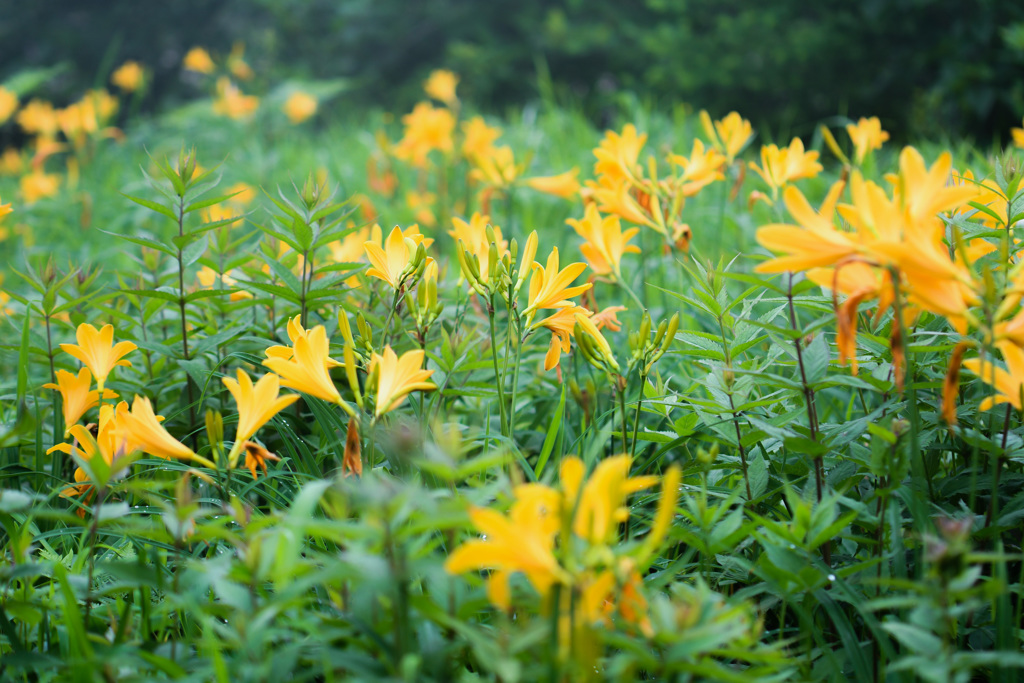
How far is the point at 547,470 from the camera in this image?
121 centimetres

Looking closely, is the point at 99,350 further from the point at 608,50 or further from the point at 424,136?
Answer: the point at 608,50

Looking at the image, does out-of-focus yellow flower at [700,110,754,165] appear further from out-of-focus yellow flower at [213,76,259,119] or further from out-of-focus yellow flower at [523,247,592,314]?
out-of-focus yellow flower at [213,76,259,119]

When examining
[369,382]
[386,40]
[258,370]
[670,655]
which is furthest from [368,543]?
[386,40]

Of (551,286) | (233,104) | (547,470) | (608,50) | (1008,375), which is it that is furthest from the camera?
(608,50)

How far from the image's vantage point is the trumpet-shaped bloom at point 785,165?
1.41 m

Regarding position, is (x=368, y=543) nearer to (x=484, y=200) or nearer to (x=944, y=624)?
(x=944, y=624)

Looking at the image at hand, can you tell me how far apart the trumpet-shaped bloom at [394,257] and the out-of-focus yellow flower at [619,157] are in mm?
562

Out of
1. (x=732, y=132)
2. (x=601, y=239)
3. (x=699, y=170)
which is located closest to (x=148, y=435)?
(x=601, y=239)

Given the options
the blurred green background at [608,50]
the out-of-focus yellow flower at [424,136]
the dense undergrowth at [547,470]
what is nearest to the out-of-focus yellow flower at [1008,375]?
the dense undergrowth at [547,470]

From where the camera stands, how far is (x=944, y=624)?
0.62 meters

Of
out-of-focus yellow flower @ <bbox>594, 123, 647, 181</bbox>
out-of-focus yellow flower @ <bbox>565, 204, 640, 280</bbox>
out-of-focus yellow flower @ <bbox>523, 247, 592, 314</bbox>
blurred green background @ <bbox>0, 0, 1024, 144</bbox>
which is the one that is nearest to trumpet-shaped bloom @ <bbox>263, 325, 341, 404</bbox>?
out-of-focus yellow flower @ <bbox>523, 247, 592, 314</bbox>

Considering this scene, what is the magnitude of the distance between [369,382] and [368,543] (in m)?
0.17

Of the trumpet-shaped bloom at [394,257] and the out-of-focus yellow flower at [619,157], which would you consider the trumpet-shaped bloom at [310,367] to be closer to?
the trumpet-shaped bloom at [394,257]

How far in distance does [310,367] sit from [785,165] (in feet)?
3.67
